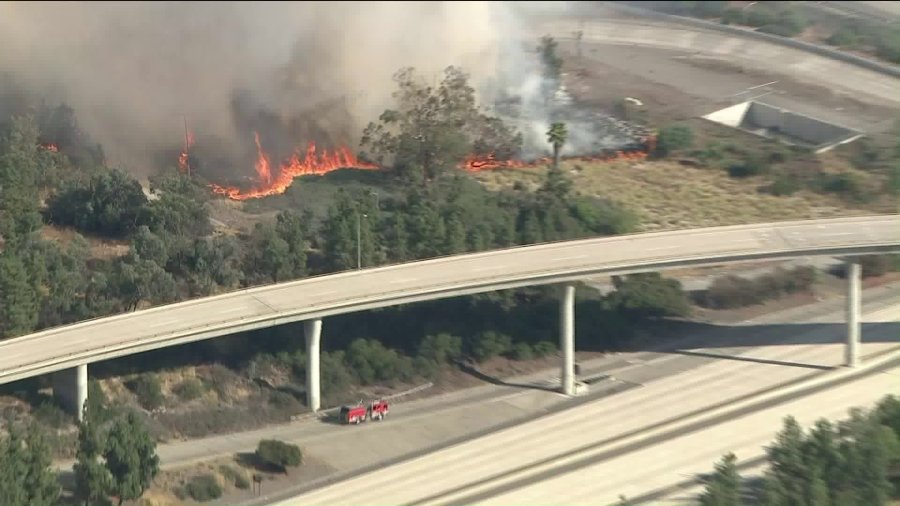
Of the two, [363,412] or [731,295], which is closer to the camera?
[363,412]

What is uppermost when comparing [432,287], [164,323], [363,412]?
[432,287]

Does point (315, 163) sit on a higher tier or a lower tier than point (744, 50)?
lower

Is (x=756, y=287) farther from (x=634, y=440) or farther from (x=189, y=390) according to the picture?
(x=189, y=390)

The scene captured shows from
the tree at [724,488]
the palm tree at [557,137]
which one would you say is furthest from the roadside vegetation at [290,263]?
the tree at [724,488]

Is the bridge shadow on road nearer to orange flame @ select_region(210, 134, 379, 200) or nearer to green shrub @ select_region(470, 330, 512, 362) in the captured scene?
green shrub @ select_region(470, 330, 512, 362)

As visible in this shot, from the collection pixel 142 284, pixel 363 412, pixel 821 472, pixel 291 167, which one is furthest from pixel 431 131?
pixel 821 472

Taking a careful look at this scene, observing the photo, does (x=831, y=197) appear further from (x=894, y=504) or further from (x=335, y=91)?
(x=894, y=504)
